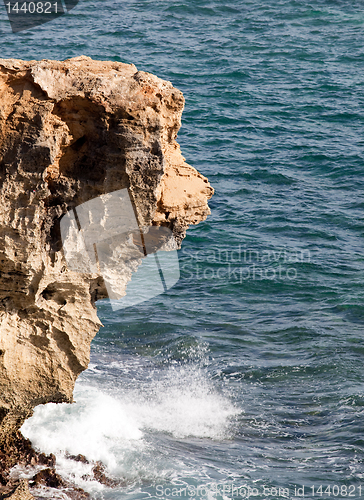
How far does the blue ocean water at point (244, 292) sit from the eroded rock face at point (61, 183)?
1830mm

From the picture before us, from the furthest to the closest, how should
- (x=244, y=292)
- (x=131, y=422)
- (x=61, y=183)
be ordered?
(x=244, y=292) < (x=131, y=422) < (x=61, y=183)

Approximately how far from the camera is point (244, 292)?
484 inches

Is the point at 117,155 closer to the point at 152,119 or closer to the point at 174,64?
the point at 152,119

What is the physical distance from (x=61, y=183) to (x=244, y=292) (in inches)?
293

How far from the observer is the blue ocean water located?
7781 millimetres

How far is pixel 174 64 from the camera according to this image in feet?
67.8

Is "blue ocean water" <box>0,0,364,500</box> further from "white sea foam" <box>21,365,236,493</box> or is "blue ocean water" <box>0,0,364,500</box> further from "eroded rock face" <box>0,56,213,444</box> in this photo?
"eroded rock face" <box>0,56,213,444</box>

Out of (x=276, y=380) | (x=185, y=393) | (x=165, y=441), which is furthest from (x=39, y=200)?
(x=276, y=380)

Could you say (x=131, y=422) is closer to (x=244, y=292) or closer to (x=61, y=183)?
(x=61, y=183)

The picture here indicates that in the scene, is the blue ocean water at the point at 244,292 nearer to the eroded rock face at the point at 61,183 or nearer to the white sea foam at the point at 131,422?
the white sea foam at the point at 131,422

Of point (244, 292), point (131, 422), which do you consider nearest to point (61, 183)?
point (131, 422)

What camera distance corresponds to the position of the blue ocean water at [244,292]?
7781 millimetres

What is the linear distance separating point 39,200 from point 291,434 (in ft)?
18.0

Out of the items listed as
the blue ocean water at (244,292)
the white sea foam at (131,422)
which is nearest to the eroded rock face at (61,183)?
the white sea foam at (131,422)
